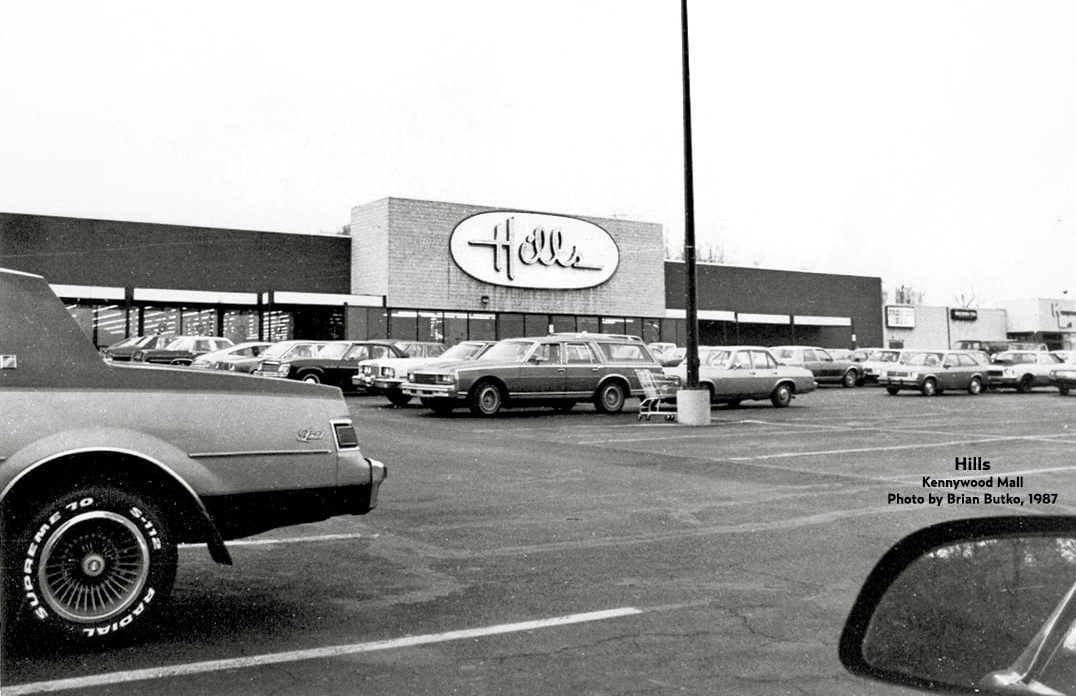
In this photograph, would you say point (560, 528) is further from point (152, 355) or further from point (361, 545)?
point (152, 355)

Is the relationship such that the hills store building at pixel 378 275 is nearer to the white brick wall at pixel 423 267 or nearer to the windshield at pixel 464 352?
the white brick wall at pixel 423 267

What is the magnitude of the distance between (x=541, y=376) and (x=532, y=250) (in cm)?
2143

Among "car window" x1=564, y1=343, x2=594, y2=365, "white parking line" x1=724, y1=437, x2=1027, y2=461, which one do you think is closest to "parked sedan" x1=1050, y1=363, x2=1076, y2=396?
"car window" x1=564, y1=343, x2=594, y2=365

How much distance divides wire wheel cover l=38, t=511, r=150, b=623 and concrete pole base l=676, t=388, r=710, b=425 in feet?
45.5

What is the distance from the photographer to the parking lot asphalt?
13.0ft

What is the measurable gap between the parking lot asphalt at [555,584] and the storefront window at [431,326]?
27.5 meters

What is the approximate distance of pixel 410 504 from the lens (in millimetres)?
8492

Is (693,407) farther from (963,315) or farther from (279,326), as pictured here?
(963,315)

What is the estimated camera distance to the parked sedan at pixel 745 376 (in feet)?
74.5

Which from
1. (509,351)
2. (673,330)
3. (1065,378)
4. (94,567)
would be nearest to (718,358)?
(509,351)

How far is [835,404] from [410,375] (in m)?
11.4

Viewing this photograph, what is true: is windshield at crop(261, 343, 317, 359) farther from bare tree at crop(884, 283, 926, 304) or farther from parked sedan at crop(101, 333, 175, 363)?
bare tree at crop(884, 283, 926, 304)

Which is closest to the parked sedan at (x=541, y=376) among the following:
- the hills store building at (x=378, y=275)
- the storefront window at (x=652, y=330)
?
the hills store building at (x=378, y=275)

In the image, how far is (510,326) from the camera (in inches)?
1639
